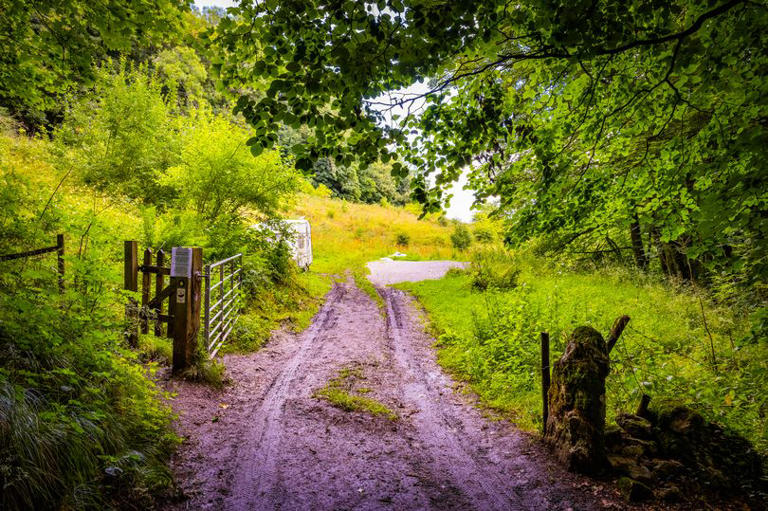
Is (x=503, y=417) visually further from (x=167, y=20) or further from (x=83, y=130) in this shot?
(x=83, y=130)

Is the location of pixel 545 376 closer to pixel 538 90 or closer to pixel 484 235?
pixel 538 90

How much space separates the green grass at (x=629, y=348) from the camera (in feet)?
15.7

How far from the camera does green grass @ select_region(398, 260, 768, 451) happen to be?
4773 mm

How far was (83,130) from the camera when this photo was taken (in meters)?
15.7

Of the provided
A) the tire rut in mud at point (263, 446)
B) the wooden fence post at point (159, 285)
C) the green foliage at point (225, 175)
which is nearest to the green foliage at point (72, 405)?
the tire rut in mud at point (263, 446)

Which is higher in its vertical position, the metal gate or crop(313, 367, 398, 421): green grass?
the metal gate

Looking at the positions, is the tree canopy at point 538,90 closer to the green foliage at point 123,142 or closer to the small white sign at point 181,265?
the small white sign at point 181,265

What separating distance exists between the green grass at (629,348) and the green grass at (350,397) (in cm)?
178

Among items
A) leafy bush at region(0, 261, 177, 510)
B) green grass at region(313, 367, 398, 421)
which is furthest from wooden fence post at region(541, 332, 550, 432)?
leafy bush at region(0, 261, 177, 510)

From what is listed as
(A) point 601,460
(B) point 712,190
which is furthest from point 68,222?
(B) point 712,190

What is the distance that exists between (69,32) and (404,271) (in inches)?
645

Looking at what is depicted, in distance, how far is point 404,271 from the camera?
66.8 feet

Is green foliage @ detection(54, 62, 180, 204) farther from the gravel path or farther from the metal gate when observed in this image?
the gravel path

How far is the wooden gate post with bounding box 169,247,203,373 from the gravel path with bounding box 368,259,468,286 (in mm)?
11888
